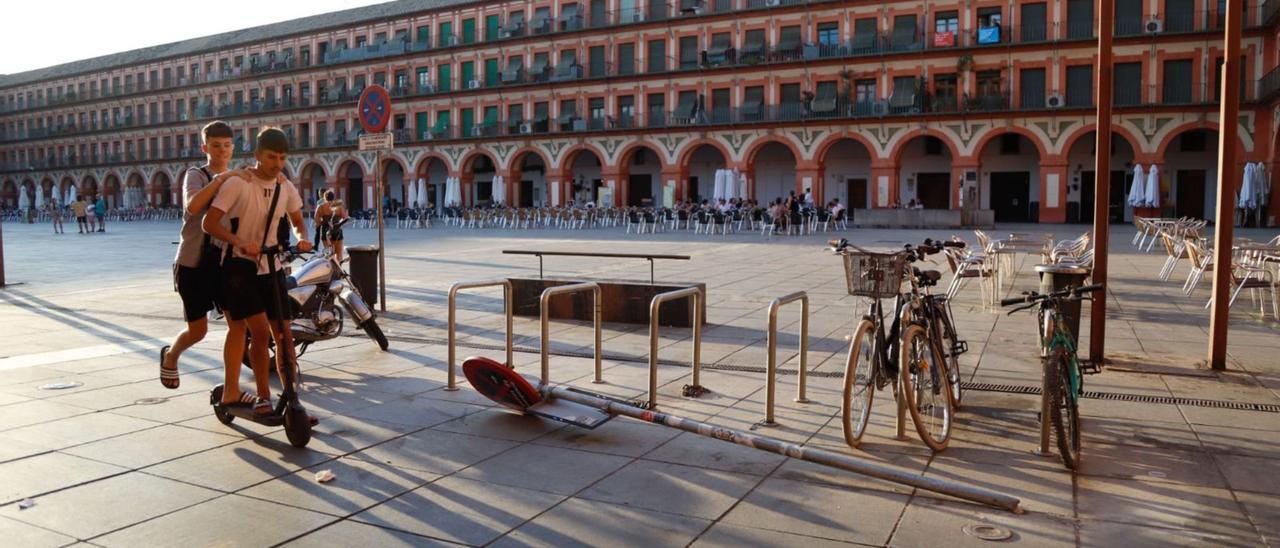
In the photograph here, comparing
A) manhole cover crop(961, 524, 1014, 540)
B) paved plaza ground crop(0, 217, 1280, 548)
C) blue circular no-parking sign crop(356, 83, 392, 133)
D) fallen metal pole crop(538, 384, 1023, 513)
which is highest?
blue circular no-parking sign crop(356, 83, 392, 133)

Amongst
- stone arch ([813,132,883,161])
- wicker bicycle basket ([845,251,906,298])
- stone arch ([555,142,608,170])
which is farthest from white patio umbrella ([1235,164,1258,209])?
wicker bicycle basket ([845,251,906,298])

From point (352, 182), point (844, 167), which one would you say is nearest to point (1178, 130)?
point (844, 167)

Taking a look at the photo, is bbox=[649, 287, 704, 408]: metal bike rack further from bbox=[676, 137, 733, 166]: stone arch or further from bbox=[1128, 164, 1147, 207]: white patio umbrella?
bbox=[676, 137, 733, 166]: stone arch

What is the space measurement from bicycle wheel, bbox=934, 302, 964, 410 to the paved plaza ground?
0.17m

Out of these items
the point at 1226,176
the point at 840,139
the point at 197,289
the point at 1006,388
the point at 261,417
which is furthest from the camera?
the point at 840,139

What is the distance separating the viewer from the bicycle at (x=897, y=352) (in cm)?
505

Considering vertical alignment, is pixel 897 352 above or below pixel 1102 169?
below

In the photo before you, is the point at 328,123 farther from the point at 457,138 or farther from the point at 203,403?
the point at 203,403

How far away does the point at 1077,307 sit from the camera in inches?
300

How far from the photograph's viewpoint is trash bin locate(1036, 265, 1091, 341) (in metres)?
7.28

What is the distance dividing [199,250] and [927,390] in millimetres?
3958

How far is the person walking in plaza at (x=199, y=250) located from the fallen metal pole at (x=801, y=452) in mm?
1936

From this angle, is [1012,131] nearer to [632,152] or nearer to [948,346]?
[632,152]

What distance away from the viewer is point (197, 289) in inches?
214
